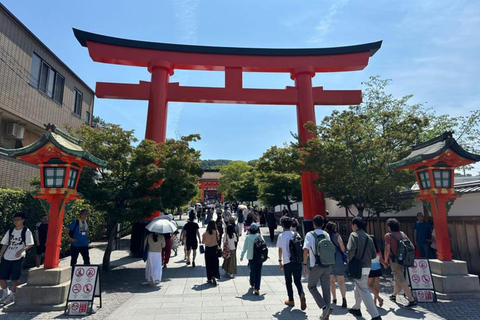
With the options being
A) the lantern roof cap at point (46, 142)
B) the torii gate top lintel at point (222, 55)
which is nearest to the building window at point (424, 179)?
the torii gate top lintel at point (222, 55)

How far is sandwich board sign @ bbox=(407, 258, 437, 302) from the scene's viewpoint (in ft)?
19.3

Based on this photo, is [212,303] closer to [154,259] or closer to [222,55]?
[154,259]

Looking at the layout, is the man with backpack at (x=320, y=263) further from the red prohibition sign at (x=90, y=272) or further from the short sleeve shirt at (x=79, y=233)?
the short sleeve shirt at (x=79, y=233)

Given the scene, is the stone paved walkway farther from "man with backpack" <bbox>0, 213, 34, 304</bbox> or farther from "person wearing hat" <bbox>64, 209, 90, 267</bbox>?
"person wearing hat" <bbox>64, 209, 90, 267</bbox>

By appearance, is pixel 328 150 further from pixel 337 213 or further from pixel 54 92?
pixel 54 92

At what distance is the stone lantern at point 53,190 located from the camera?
5.64 meters

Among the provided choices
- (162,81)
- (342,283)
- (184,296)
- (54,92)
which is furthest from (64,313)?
(54,92)

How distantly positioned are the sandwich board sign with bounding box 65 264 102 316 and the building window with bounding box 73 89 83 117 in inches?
503

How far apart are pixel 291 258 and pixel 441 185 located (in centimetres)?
445

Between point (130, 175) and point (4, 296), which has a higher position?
point (130, 175)

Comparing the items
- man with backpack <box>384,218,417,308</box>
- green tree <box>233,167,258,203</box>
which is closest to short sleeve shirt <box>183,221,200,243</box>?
man with backpack <box>384,218,417,308</box>

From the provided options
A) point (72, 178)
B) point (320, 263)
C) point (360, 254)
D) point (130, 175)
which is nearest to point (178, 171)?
point (130, 175)

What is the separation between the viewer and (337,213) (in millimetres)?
15750

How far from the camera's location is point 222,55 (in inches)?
492
